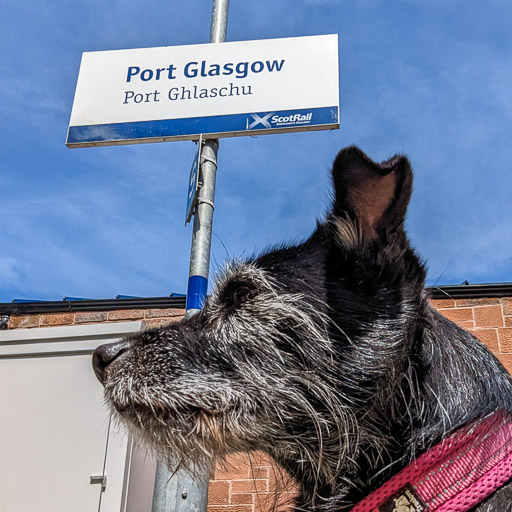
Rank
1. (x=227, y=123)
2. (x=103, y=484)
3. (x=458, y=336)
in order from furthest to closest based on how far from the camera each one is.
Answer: (x=103, y=484)
(x=227, y=123)
(x=458, y=336)

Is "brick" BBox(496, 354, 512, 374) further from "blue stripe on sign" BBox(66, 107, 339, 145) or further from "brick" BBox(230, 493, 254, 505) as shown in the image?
"blue stripe on sign" BBox(66, 107, 339, 145)

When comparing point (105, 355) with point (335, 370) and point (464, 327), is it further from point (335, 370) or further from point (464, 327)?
point (464, 327)

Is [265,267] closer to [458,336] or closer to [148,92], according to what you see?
[458,336]

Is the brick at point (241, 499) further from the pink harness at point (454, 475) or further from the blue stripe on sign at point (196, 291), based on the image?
the pink harness at point (454, 475)

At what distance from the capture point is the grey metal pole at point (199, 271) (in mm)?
2574

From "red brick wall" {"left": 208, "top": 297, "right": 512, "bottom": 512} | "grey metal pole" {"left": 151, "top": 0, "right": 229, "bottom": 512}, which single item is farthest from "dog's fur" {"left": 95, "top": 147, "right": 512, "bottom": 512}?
"red brick wall" {"left": 208, "top": 297, "right": 512, "bottom": 512}

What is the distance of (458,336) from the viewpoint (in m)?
1.83

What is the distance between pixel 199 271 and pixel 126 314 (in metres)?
2.07

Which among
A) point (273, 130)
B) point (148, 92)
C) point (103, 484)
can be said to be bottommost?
point (103, 484)

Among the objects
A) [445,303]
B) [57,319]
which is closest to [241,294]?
[445,303]

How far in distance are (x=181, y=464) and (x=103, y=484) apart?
1.81m

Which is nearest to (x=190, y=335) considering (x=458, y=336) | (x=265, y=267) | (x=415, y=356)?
(x=265, y=267)

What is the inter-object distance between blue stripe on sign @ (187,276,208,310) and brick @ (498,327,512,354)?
2616mm

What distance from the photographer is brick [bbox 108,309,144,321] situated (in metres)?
4.78
